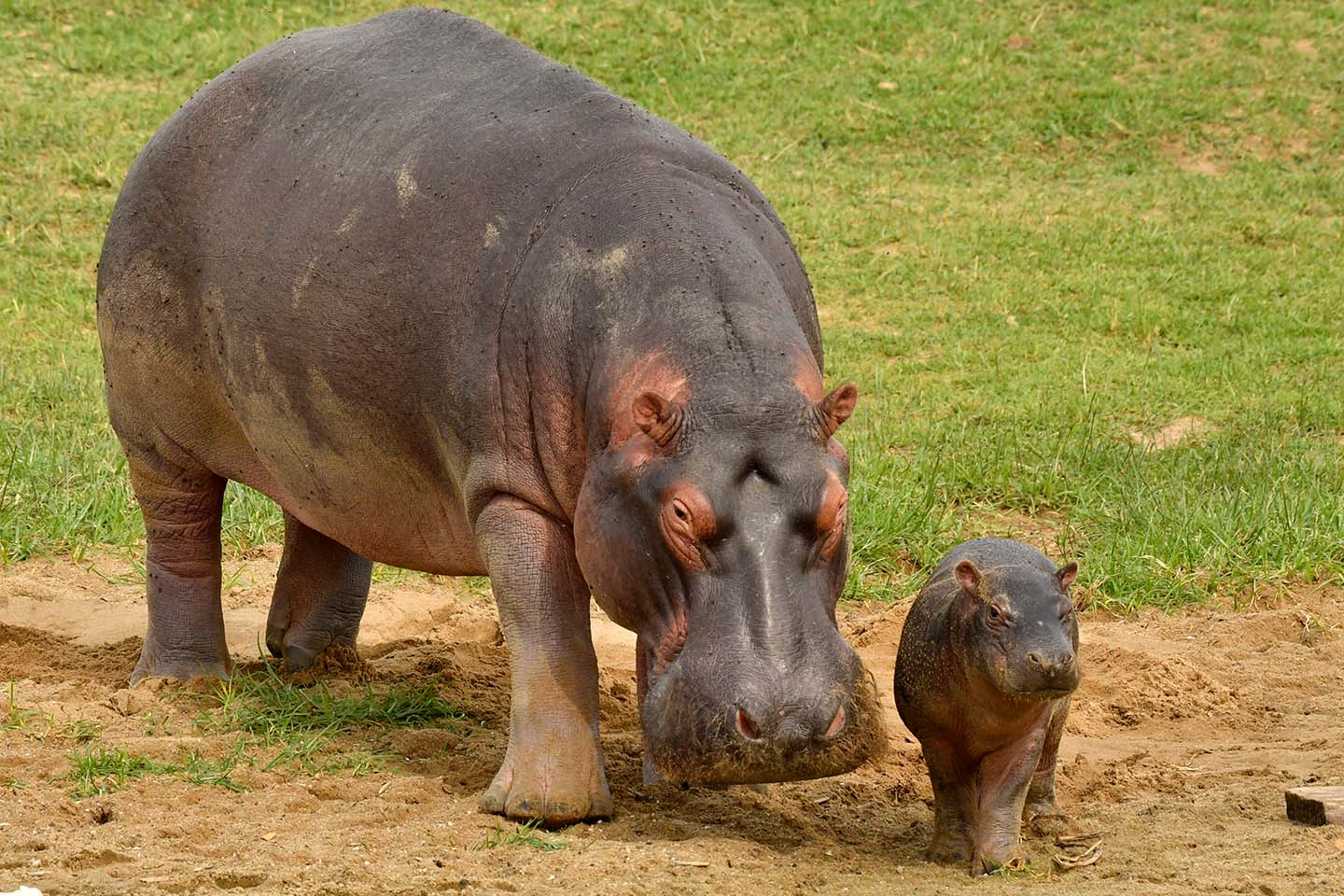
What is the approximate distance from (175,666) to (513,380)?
7.64 ft

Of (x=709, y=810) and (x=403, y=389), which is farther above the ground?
(x=403, y=389)

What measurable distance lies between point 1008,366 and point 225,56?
8162mm

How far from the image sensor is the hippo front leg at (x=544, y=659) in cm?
512

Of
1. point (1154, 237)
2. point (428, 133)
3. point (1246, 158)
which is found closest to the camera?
point (428, 133)

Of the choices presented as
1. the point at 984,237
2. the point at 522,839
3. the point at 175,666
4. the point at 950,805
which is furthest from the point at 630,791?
the point at 984,237

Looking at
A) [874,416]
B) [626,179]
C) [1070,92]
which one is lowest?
[874,416]

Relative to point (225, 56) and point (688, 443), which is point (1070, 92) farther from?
point (688, 443)

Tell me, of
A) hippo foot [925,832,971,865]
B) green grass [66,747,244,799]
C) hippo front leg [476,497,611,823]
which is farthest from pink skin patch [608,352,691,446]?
green grass [66,747,244,799]

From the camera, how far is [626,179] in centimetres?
525

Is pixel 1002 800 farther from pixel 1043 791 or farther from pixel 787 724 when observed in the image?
pixel 787 724

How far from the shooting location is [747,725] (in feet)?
14.1

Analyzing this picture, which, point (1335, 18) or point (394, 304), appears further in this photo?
point (1335, 18)

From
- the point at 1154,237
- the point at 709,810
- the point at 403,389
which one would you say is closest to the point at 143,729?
the point at 403,389

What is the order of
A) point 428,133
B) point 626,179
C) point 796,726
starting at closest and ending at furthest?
point 796,726 → point 626,179 → point 428,133
